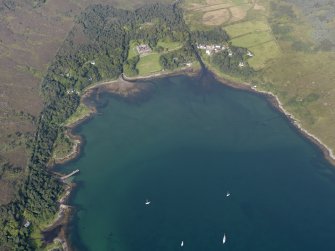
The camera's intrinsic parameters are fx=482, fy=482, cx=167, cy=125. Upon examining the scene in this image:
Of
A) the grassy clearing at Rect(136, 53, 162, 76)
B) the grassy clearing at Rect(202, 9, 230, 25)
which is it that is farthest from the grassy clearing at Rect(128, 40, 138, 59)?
the grassy clearing at Rect(202, 9, 230, 25)

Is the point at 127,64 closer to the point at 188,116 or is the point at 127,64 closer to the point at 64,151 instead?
the point at 188,116

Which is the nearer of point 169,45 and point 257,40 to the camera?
point 169,45

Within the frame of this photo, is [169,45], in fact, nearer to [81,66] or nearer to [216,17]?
[216,17]

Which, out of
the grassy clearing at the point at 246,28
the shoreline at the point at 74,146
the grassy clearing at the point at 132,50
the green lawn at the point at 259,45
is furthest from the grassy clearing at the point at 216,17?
the shoreline at the point at 74,146

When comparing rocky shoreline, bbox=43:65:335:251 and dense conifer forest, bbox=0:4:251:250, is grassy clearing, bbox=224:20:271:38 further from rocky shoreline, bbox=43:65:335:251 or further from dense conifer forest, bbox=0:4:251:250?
rocky shoreline, bbox=43:65:335:251

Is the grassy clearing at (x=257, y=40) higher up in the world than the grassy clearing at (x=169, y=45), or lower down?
higher up

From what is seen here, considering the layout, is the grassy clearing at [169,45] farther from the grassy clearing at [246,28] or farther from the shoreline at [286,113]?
the grassy clearing at [246,28]

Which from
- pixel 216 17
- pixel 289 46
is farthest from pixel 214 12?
pixel 289 46

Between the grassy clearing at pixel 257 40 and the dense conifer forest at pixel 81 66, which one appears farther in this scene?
the grassy clearing at pixel 257 40
